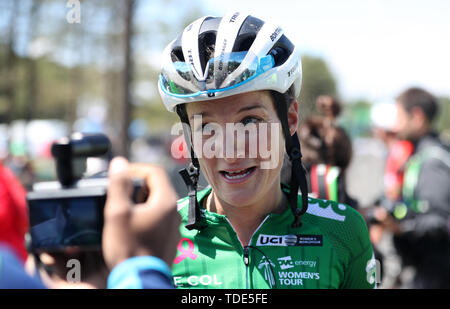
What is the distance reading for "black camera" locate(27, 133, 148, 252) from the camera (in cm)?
169

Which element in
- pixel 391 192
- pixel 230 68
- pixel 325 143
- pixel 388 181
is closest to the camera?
pixel 230 68

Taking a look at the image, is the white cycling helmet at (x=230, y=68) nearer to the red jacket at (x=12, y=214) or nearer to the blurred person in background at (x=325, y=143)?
the blurred person in background at (x=325, y=143)

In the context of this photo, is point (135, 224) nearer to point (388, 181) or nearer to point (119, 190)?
point (119, 190)

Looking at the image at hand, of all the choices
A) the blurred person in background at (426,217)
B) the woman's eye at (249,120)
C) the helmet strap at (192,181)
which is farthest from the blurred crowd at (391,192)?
the woman's eye at (249,120)

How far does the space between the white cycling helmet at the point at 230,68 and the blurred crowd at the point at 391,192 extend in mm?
250

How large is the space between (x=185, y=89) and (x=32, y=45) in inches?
405

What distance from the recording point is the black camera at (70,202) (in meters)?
1.69

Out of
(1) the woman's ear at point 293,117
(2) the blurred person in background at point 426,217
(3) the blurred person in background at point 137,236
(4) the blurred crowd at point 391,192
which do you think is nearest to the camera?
(3) the blurred person in background at point 137,236

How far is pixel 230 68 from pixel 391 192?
491cm

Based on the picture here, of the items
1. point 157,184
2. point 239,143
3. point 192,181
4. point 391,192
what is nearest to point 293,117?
point 239,143

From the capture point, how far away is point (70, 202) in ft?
5.72

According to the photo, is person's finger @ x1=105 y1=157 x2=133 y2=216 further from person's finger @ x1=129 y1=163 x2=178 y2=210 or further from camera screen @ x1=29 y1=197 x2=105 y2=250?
camera screen @ x1=29 y1=197 x2=105 y2=250

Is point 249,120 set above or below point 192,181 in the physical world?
above
